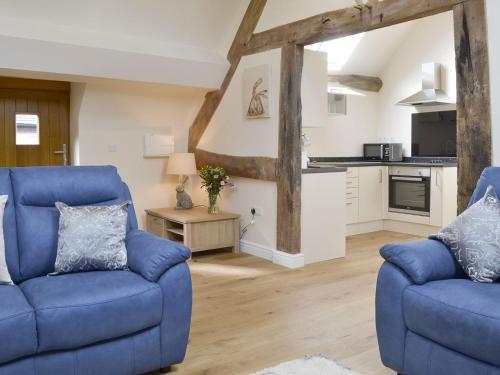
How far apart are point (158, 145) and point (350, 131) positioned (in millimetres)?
2613

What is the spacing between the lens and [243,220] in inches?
201

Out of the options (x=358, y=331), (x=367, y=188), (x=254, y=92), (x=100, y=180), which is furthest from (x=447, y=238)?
(x=367, y=188)

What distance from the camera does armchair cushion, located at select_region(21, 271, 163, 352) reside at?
205cm

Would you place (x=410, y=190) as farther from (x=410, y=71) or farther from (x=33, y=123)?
(x=33, y=123)

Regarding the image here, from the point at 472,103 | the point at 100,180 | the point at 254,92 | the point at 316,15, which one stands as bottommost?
the point at 100,180

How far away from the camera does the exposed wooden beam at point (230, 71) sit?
4.79m

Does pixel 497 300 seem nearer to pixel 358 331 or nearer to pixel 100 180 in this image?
pixel 358 331

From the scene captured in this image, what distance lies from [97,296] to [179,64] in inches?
125

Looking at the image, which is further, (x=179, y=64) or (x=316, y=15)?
(x=179, y=64)

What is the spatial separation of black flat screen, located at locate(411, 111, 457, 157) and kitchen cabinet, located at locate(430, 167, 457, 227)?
58 cm

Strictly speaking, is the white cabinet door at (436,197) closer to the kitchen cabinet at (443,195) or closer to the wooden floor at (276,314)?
the kitchen cabinet at (443,195)

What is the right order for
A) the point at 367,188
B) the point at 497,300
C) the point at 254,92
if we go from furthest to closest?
the point at 367,188, the point at 254,92, the point at 497,300

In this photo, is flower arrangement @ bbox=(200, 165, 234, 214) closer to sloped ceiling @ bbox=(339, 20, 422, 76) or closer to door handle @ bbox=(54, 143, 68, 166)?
door handle @ bbox=(54, 143, 68, 166)

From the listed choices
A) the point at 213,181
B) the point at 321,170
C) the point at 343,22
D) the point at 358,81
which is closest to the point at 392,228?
the point at 358,81
